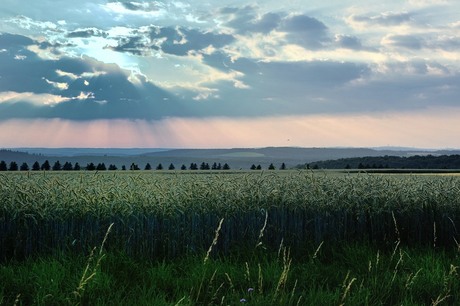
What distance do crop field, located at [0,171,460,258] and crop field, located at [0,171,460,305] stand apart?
0.02 metres

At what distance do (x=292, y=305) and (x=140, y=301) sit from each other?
6.69ft

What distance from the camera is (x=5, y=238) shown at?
8.58 metres

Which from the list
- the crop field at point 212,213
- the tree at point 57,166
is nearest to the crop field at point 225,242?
the crop field at point 212,213

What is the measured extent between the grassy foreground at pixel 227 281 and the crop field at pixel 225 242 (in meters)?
0.02

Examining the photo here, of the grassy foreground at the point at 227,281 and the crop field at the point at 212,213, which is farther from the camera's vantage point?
the crop field at the point at 212,213

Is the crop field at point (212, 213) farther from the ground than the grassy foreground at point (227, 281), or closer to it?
farther from the ground

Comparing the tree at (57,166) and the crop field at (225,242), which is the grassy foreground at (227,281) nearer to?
the crop field at (225,242)

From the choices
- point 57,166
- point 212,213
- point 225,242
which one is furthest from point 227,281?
point 57,166

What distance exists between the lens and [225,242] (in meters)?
8.98

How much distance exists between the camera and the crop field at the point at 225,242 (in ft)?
23.4

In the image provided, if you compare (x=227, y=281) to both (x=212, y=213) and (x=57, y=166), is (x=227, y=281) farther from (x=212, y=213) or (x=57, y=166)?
(x=57, y=166)

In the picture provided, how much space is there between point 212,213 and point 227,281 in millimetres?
1755

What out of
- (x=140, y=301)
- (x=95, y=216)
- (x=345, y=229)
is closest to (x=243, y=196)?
(x=345, y=229)

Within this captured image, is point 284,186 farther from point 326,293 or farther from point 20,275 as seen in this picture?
point 20,275
